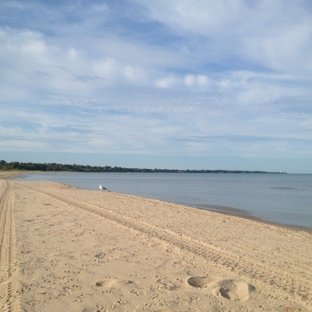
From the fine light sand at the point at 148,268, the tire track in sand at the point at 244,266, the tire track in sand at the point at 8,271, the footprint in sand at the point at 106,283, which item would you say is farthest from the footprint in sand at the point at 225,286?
the tire track in sand at the point at 8,271

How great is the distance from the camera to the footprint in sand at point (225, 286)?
17.2 ft

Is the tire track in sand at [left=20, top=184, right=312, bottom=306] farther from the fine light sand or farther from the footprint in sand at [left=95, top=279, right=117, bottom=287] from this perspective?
the footprint in sand at [left=95, top=279, right=117, bottom=287]

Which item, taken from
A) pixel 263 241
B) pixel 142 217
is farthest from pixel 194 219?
pixel 263 241

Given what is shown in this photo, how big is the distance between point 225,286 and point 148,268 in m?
1.59

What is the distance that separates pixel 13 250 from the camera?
287 inches

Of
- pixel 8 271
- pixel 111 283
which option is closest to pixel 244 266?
pixel 111 283

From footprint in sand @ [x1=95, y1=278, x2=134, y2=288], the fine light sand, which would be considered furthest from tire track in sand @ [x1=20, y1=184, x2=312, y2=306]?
footprint in sand @ [x1=95, y1=278, x2=134, y2=288]

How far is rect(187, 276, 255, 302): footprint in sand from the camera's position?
17.2 feet

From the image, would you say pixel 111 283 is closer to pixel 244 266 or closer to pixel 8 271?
pixel 8 271

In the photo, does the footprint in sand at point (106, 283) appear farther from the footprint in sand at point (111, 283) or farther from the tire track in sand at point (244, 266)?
the tire track in sand at point (244, 266)

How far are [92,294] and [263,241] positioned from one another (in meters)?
6.19

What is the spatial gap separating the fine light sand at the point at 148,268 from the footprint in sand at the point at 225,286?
2 centimetres

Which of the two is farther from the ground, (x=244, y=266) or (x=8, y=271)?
(x=8, y=271)

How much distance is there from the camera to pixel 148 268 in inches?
253
